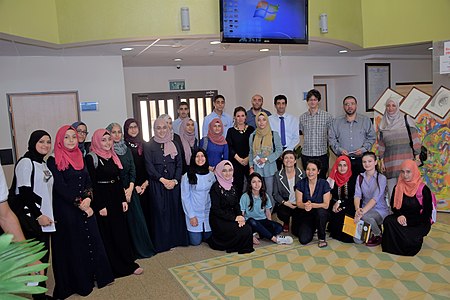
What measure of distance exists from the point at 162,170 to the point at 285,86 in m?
4.10

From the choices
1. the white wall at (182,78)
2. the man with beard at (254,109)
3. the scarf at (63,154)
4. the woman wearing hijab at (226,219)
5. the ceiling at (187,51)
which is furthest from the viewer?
the white wall at (182,78)

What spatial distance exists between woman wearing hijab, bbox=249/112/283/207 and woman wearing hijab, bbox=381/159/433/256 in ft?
4.60

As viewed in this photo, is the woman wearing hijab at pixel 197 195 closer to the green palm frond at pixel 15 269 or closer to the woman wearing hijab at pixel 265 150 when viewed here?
the woman wearing hijab at pixel 265 150

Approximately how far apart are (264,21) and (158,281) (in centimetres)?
331

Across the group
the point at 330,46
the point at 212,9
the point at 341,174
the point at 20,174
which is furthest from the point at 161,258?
the point at 330,46

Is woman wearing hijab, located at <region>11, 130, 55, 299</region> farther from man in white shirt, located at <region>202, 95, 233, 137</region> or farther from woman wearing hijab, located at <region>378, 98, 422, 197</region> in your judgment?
woman wearing hijab, located at <region>378, 98, 422, 197</region>

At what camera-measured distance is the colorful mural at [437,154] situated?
525 cm

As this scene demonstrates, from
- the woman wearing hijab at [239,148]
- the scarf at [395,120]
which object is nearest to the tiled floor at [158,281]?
the woman wearing hijab at [239,148]

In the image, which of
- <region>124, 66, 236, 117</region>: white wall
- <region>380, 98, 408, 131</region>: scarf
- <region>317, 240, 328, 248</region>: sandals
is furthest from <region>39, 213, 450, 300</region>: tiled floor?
<region>124, 66, 236, 117</region>: white wall

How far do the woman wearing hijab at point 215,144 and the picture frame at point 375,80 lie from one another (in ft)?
16.1

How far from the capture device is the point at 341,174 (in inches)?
180

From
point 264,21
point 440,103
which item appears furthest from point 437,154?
point 264,21

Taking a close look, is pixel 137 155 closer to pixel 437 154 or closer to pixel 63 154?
pixel 63 154

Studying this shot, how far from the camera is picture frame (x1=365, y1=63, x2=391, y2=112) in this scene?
8586 millimetres
